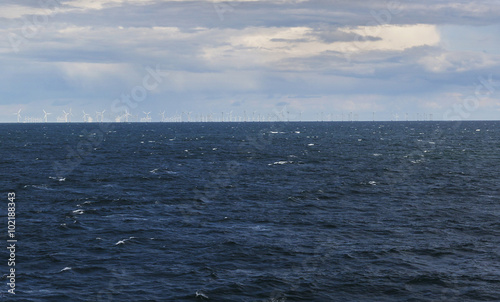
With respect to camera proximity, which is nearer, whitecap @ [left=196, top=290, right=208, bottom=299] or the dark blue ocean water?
whitecap @ [left=196, top=290, right=208, bottom=299]

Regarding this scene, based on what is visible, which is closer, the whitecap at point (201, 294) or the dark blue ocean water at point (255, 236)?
the whitecap at point (201, 294)

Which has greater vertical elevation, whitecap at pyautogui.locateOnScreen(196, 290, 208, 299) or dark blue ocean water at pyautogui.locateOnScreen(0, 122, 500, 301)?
dark blue ocean water at pyautogui.locateOnScreen(0, 122, 500, 301)

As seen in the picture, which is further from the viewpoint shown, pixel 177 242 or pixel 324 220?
pixel 324 220

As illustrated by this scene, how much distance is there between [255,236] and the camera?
5616cm

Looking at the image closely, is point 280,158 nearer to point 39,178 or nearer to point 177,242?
point 39,178

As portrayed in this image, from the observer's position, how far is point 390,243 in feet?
176

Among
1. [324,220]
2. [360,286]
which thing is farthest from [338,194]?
[360,286]

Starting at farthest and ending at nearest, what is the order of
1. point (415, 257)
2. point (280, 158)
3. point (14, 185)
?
1. point (280, 158)
2. point (14, 185)
3. point (415, 257)

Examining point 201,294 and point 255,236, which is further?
point 255,236

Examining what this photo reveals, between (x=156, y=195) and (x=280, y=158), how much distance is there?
219 feet

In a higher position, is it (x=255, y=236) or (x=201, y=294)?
(x=255, y=236)

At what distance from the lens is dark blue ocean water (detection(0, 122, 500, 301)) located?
41.2m

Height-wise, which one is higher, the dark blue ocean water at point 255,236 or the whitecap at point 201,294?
the dark blue ocean water at point 255,236

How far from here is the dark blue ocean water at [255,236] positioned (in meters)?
41.2
